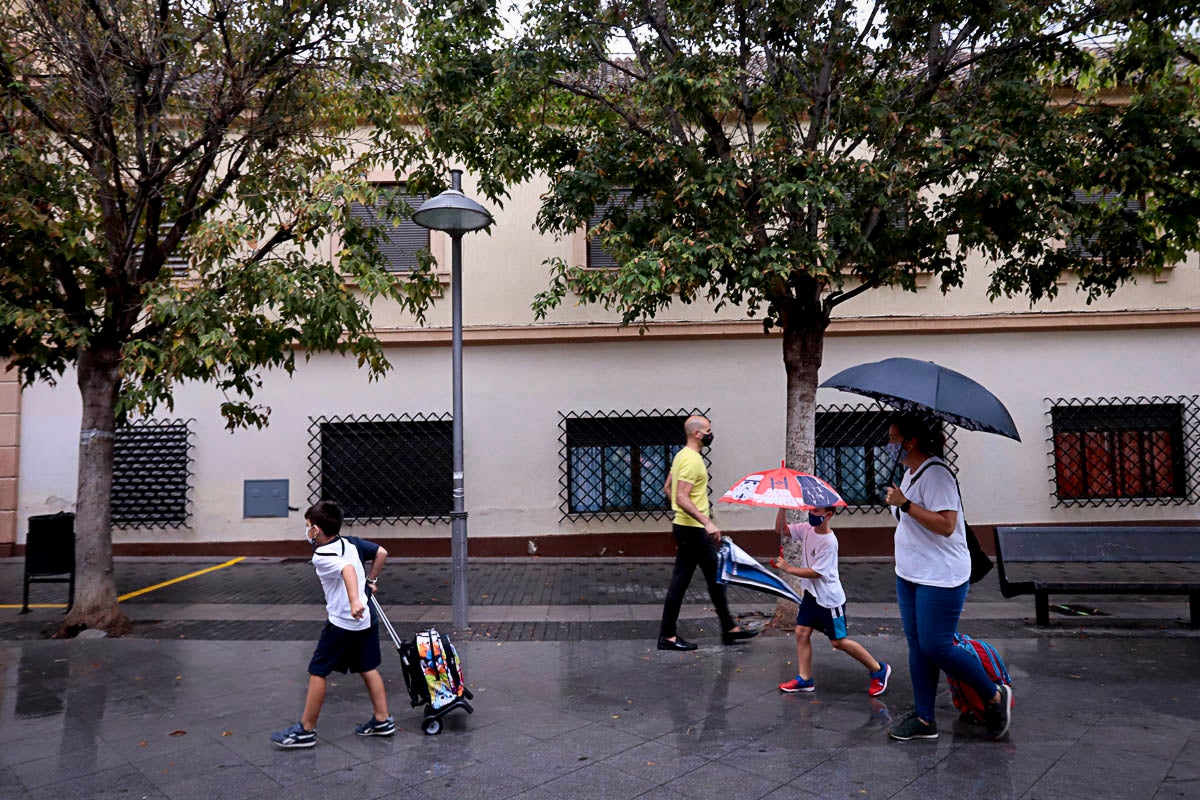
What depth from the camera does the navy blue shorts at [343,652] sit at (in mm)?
4590

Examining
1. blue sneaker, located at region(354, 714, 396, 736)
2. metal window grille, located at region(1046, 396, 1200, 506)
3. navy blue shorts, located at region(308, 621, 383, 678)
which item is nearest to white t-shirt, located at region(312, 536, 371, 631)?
navy blue shorts, located at region(308, 621, 383, 678)

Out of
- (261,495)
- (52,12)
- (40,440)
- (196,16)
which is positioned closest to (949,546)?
(196,16)

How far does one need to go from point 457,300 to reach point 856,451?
268 inches

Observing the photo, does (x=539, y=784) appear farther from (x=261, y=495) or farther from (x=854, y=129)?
(x=261, y=495)

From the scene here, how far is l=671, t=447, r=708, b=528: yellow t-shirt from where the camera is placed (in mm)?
6512

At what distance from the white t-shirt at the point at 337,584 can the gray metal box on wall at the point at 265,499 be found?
7.95m

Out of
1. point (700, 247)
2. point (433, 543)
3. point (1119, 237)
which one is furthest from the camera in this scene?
point (433, 543)

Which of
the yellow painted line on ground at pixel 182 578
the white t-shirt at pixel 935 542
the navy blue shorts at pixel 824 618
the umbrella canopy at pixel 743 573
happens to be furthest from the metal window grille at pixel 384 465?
the white t-shirt at pixel 935 542

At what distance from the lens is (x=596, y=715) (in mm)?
5160

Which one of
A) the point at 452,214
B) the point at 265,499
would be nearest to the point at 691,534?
the point at 452,214

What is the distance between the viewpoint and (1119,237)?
28.0 feet

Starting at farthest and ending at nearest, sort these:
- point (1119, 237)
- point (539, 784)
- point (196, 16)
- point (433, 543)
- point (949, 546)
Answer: point (433, 543) → point (1119, 237) → point (196, 16) → point (949, 546) → point (539, 784)

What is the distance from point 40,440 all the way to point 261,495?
344 centimetres

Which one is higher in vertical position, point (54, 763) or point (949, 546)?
point (949, 546)
